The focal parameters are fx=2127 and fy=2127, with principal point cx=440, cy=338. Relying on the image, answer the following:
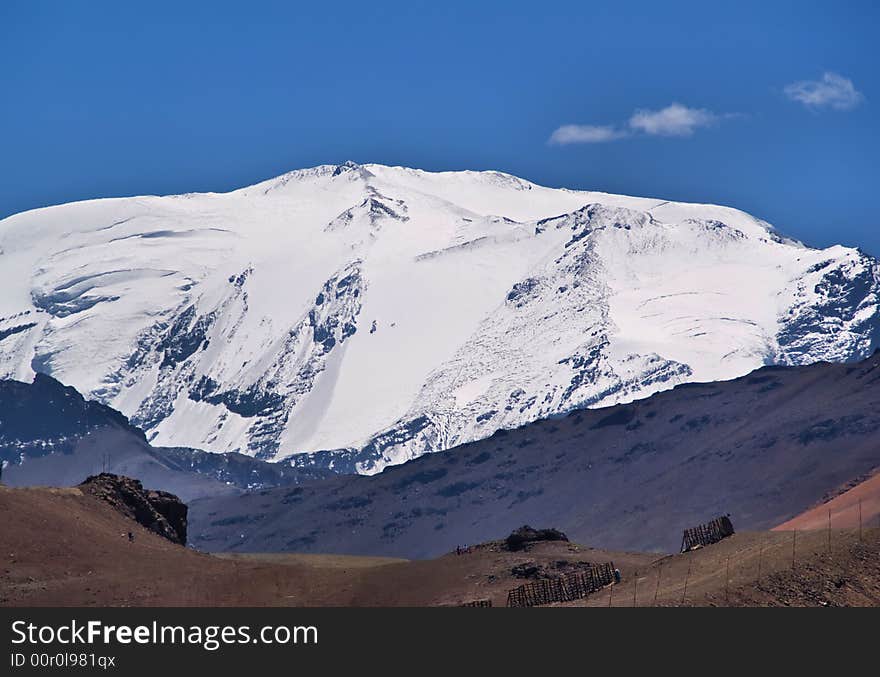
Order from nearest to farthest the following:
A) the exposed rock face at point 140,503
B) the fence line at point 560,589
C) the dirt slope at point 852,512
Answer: the fence line at point 560,589 < the exposed rock face at point 140,503 < the dirt slope at point 852,512

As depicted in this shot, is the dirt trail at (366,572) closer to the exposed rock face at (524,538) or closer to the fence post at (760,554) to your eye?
the fence post at (760,554)

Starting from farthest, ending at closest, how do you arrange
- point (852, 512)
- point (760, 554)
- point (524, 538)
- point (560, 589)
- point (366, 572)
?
1. point (852, 512)
2. point (524, 538)
3. point (366, 572)
4. point (560, 589)
5. point (760, 554)

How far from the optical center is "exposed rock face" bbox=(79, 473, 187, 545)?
133000 millimetres

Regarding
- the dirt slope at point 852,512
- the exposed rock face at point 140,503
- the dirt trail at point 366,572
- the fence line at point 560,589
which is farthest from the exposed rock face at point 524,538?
the exposed rock face at point 140,503

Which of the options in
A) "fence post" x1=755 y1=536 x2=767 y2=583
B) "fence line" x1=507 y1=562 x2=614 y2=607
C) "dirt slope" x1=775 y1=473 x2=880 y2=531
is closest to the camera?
"fence post" x1=755 y1=536 x2=767 y2=583

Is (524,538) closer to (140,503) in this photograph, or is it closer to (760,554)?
(140,503)

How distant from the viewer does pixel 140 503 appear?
136125 millimetres

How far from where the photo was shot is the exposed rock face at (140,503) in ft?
436

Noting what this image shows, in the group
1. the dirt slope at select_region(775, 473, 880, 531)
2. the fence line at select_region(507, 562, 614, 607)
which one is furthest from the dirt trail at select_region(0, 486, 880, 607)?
the dirt slope at select_region(775, 473, 880, 531)

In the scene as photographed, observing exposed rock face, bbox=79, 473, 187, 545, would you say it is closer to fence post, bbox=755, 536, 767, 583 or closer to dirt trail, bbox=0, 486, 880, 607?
dirt trail, bbox=0, 486, 880, 607

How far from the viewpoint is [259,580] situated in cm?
11869

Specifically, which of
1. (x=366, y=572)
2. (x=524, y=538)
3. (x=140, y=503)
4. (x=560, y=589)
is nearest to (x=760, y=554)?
(x=560, y=589)
